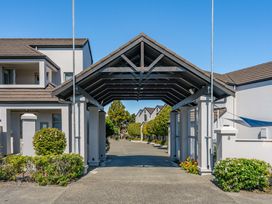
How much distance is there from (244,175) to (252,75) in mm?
13891

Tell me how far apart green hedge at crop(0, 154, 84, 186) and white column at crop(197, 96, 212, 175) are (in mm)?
5570

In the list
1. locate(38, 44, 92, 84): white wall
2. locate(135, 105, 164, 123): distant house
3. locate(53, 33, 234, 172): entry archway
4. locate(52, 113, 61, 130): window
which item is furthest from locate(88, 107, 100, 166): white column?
locate(135, 105, 164, 123): distant house

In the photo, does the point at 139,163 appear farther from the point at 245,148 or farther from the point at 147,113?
the point at 147,113

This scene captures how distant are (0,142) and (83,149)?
21.9ft

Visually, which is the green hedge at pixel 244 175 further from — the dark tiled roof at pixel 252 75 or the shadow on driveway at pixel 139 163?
the dark tiled roof at pixel 252 75

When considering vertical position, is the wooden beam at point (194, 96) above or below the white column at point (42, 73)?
below

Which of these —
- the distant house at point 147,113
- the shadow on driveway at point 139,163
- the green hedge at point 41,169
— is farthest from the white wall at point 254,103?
the distant house at point 147,113

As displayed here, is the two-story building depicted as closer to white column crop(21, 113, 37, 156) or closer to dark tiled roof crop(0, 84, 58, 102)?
dark tiled roof crop(0, 84, 58, 102)

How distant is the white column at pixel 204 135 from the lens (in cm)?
1190

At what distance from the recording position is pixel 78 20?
43.5 ft

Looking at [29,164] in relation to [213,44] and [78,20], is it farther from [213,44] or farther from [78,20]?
[213,44]

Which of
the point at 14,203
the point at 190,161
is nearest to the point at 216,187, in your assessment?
the point at 190,161

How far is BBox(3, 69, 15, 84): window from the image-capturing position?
19359 millimetres

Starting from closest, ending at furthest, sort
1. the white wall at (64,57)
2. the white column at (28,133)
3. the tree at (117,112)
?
the white column at (28,133), the white wall at (64,57), the tree at (117,112)
